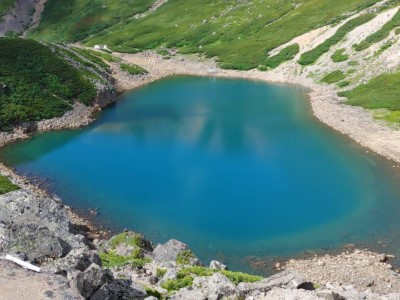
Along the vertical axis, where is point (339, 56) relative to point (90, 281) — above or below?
above

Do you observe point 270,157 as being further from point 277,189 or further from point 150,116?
point 150,116

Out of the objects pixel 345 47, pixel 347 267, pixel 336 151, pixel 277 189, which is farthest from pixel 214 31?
pixel 347 267

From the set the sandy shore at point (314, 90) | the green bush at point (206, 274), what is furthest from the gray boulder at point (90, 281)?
the sandy shore at point (314, 90)

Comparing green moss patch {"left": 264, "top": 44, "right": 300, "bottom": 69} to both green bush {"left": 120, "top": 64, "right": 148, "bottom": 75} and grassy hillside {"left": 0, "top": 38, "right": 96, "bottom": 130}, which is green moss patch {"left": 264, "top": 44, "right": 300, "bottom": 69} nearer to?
green bush {"left": 120, "top": 64, "right": 148, "bottom": 75}

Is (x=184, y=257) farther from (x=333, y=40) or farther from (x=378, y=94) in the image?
(x=333, y=40)

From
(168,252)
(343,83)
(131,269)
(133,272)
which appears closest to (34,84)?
(343,83)

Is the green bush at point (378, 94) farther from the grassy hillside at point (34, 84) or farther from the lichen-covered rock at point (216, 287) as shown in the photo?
the lichen-covered rock at point (216, 287)

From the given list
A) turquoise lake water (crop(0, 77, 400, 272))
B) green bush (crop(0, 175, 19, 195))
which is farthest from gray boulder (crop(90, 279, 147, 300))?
green bush (crop(0, 175, 19, 195))
